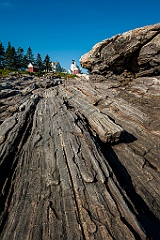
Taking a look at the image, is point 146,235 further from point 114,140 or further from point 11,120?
point 11,120

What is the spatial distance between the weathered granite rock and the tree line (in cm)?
8385

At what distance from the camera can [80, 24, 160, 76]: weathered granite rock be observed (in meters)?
20.5

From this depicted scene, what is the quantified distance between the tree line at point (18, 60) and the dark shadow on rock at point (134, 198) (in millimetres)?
99436

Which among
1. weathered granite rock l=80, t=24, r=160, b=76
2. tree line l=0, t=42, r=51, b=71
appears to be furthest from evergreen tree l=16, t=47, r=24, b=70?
weathered granite rock l=80, t=24, r=160, b=76

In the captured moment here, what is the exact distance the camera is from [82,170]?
7.96 meters

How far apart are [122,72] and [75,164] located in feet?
67.4

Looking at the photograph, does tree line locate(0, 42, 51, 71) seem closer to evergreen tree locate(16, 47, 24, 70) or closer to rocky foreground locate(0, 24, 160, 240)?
evergreen tree locate(16, 47, 24, 70)

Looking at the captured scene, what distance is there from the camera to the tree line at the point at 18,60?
315 feet

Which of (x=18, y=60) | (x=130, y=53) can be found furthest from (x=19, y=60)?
(x=130, y=53)

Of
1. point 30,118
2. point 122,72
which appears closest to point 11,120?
point 30,118

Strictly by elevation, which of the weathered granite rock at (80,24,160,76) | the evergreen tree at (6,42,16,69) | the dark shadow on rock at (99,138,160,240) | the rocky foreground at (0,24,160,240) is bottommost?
the dark shadow on rock at (99,138,160,240)

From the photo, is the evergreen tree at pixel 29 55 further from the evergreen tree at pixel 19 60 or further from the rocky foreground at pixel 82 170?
the rocky foreground at pixel 82 170

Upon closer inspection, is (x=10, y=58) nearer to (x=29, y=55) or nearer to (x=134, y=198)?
(x=29, y=55)

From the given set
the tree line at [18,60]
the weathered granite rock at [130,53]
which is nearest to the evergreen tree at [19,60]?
the tree line at [18,60]
